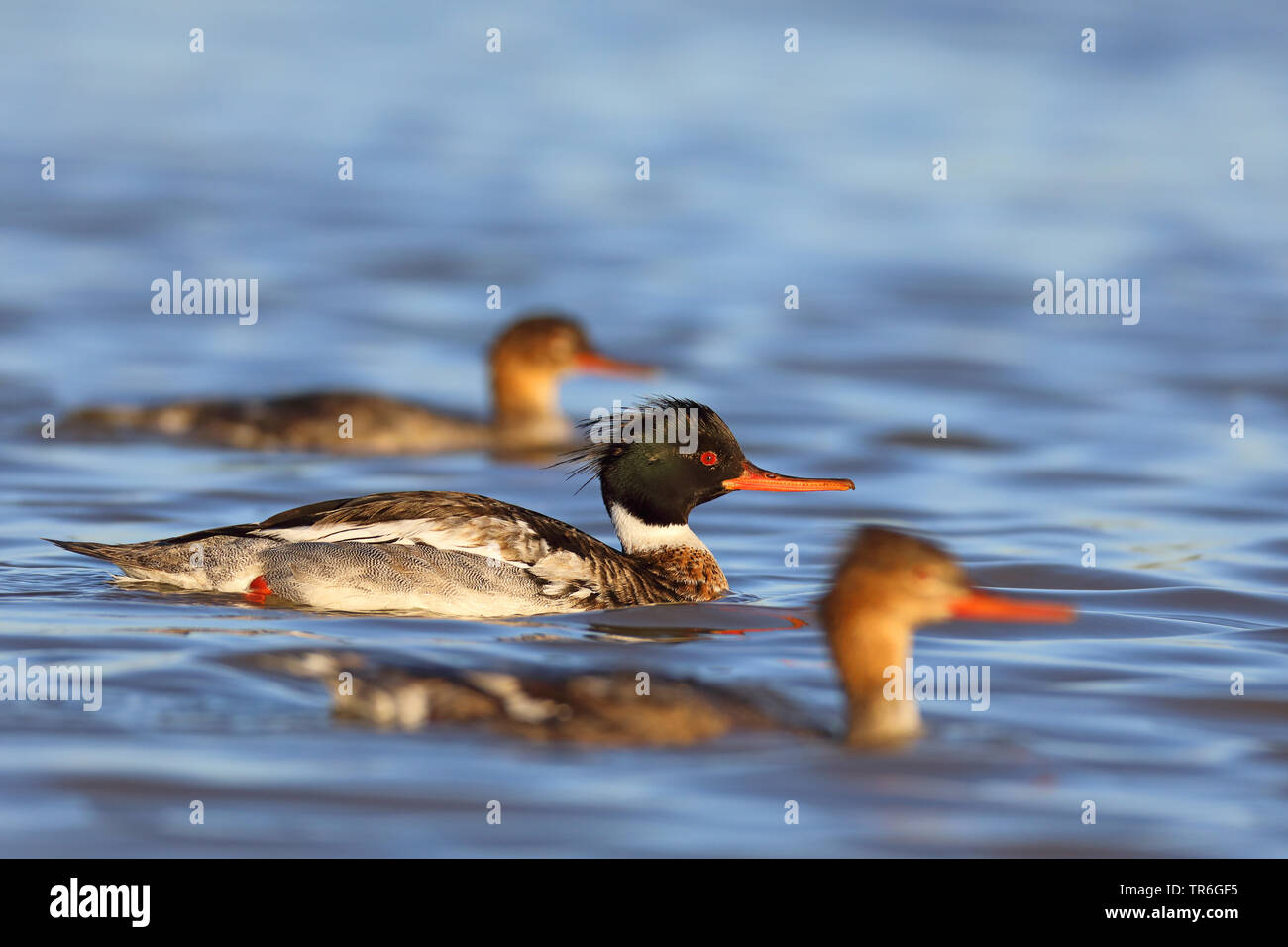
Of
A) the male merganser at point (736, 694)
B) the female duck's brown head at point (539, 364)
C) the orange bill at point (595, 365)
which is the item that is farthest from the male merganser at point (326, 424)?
the male merganser at point (736, 694)

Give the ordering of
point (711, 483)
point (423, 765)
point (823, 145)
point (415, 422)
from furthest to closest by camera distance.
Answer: point (823, 145) < point (415, 422) < point (711, 483) < point (423, 765)

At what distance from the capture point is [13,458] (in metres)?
12.4

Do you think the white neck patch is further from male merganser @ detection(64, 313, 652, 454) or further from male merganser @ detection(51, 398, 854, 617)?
male merganser @ detection(64, 313, 652, 454)

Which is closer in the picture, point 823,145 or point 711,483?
point 711,483

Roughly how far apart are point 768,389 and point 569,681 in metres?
9.03

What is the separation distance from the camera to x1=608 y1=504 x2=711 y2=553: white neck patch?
8945 mm

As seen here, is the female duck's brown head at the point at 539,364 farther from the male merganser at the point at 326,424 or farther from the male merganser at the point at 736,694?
the male merganser at the point at 736,694

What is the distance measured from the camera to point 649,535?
8.96m

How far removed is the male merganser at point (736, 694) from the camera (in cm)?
636

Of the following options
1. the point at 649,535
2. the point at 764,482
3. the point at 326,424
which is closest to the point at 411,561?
the point at 649,535

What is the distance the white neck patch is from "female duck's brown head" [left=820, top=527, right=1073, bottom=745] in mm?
2267

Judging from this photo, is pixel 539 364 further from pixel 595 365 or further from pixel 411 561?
pixel 411 561

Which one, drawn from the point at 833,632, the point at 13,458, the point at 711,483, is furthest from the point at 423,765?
the point at 13,458
